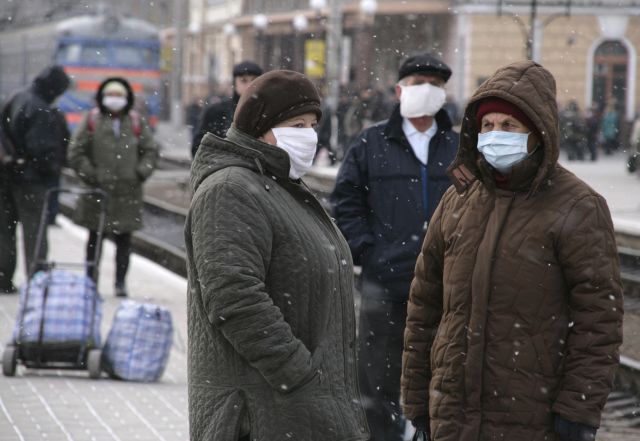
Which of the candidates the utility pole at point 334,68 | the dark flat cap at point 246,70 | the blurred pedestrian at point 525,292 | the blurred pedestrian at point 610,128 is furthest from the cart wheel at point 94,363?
the blurred pedestrian at point 610,128

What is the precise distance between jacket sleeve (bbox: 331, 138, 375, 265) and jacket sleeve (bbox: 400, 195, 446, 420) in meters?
1.66

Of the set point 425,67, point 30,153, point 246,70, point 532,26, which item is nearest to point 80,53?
point 532,26

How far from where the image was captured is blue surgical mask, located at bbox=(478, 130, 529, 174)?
13.2ft

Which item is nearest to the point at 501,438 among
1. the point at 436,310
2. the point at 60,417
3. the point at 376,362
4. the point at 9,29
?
the point at 436,310

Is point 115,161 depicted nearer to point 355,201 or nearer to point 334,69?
point 355,201

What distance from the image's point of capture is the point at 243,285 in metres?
3.62

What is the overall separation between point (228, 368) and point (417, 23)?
47.9m

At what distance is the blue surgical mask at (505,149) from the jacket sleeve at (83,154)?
7.55m

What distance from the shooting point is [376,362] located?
20.0 feet

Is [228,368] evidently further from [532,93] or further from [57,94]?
[57,94]

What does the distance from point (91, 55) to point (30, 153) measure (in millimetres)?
26586

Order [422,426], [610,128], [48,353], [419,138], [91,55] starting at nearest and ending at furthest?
[422,426]
[419,138]
[48,353]
[91,55]
[610,128]

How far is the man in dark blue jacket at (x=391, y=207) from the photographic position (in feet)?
19.6

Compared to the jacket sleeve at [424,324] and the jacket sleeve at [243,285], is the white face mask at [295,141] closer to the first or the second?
the jacket sleeve at [243,285]
